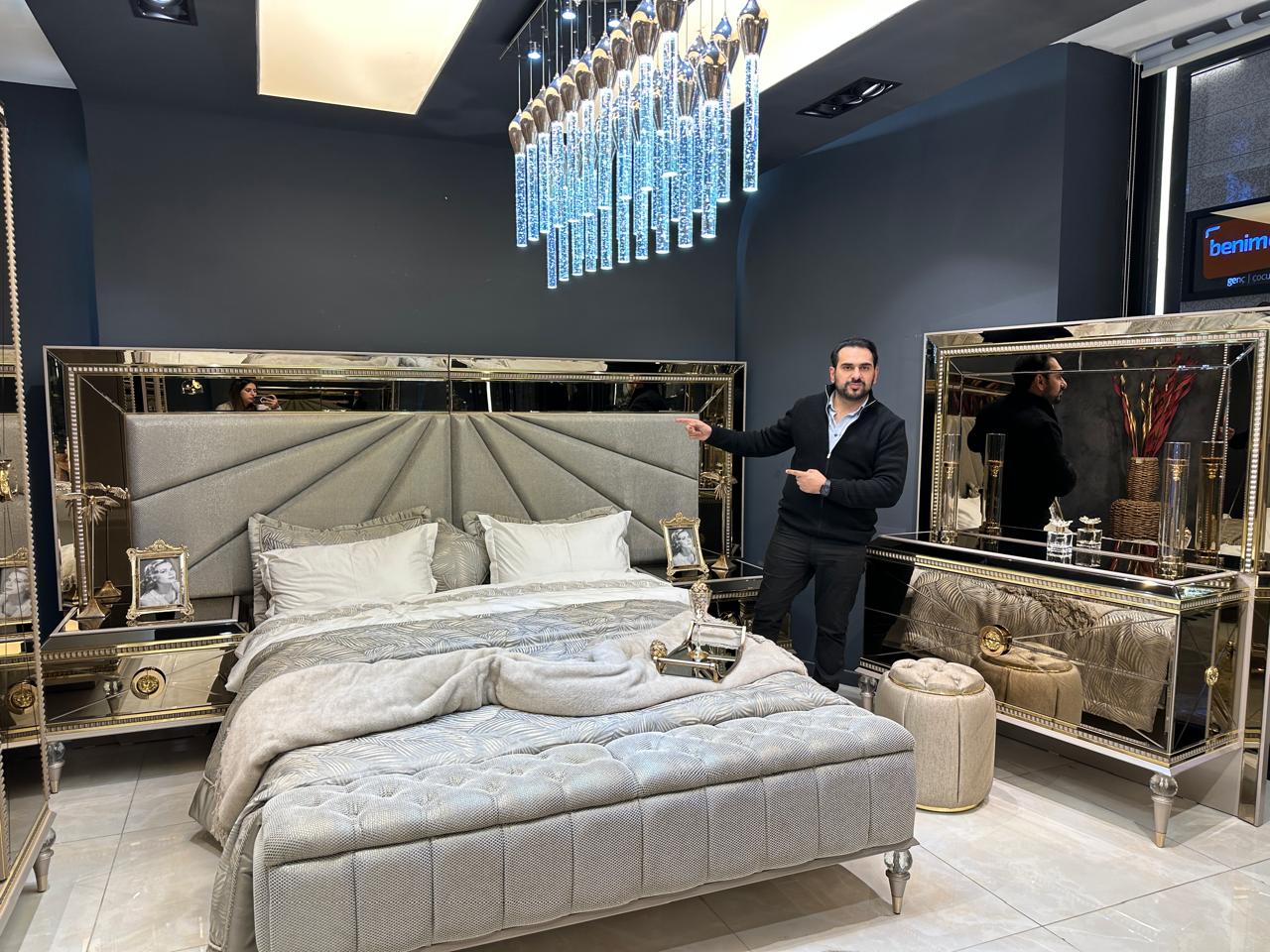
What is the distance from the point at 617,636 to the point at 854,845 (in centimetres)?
105

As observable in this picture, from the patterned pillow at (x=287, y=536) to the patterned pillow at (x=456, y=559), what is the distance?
0.05 metres

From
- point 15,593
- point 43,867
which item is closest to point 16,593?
point 15,593

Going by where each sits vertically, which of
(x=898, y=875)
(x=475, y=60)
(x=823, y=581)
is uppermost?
(x=475, y=60)

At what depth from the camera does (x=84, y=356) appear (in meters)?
3.50

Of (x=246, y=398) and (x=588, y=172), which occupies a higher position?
(x=588, y=172)

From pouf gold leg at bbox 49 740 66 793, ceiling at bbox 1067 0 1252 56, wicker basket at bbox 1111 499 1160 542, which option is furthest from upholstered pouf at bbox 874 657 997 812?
pouf gold leg at bbox 49 740 66 793

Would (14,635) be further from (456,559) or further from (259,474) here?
(456,559)

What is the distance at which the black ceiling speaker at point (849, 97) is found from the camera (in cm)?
342

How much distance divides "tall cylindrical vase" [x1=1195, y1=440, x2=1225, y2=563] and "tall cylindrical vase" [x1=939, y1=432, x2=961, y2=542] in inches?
37.8

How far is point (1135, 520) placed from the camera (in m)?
3.37

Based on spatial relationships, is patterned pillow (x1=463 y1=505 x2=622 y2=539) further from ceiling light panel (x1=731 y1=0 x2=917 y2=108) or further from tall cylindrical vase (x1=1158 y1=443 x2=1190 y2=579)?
tall cylindrical vase (x1=1158 y1=443 x2=1190 y2=579)

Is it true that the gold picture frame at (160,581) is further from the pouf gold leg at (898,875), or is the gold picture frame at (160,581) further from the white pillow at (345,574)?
the pouf gold leg at (898,875)

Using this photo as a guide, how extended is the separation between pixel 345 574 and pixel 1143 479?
3.08 meters

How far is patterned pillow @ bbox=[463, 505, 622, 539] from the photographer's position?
4.02 meters
